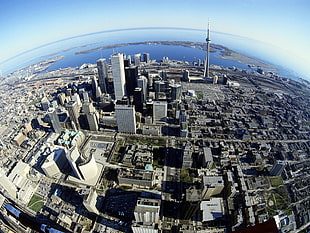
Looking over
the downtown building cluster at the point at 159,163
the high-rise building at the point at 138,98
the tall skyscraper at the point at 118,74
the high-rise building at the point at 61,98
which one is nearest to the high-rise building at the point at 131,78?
the downtown building cluster at the point at 159,163

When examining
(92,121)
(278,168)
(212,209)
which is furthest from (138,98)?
(278,168)

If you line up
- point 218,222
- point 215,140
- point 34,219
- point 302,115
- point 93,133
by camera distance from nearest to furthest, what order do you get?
point 218,222 < point 34,219 < point 215,140 < point 93,133 < point 302,115

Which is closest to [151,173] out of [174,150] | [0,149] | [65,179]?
[174,150]

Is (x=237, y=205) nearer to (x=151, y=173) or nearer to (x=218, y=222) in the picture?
(x=218, y=222)

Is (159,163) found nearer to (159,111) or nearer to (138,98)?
(159,111)

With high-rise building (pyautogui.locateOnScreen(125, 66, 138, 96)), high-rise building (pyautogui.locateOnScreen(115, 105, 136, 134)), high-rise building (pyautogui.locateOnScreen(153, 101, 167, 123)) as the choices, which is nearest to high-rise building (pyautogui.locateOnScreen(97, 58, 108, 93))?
high-rise building (pyautogui.locateOnScreen(125, 66, 138, 96))

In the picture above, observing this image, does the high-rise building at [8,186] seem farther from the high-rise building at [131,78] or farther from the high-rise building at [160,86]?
the high-rise building at [160,86]

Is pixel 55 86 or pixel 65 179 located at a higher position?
pixel 55 86
